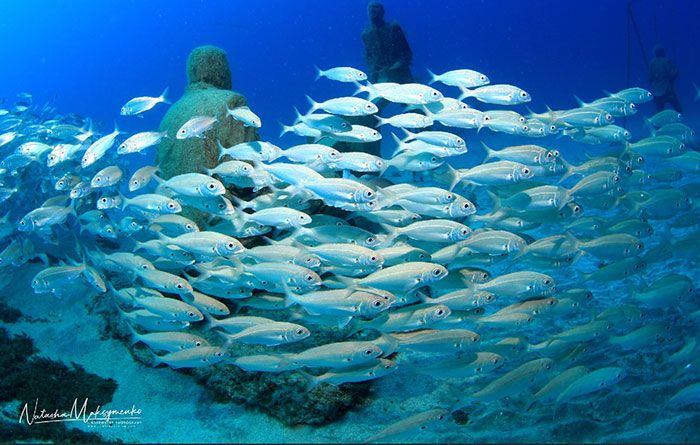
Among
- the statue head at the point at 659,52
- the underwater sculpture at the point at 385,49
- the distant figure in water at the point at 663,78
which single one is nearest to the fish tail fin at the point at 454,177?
the underwater sculpture at the point at 385,49

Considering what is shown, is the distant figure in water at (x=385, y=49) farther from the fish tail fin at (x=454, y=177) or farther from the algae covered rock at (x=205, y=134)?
the fish tail fin at (x=454, y=177)

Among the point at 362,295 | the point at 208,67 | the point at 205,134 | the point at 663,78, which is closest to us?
the point at 362,295

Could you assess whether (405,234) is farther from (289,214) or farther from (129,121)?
(129,121)

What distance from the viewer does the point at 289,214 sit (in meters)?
4.49

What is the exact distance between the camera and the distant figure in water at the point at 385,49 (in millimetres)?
12461

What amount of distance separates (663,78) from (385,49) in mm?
11627

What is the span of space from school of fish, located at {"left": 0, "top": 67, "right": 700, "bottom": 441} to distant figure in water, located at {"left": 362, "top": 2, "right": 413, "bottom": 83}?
22.5ft

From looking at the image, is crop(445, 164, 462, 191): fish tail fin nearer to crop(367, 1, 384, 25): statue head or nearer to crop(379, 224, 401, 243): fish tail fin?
crop(379, 224, 401, 243): fish tail fin

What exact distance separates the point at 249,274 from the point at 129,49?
436ft

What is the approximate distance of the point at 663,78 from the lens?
55.3 ft

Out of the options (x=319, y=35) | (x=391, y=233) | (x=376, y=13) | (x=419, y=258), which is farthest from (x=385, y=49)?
(x=319, y=35)

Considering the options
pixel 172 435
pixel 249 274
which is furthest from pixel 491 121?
pixel 172 435

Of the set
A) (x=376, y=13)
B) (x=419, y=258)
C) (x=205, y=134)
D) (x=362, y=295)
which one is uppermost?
(x=376, y=13)

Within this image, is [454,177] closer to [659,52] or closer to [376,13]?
[376,13]
